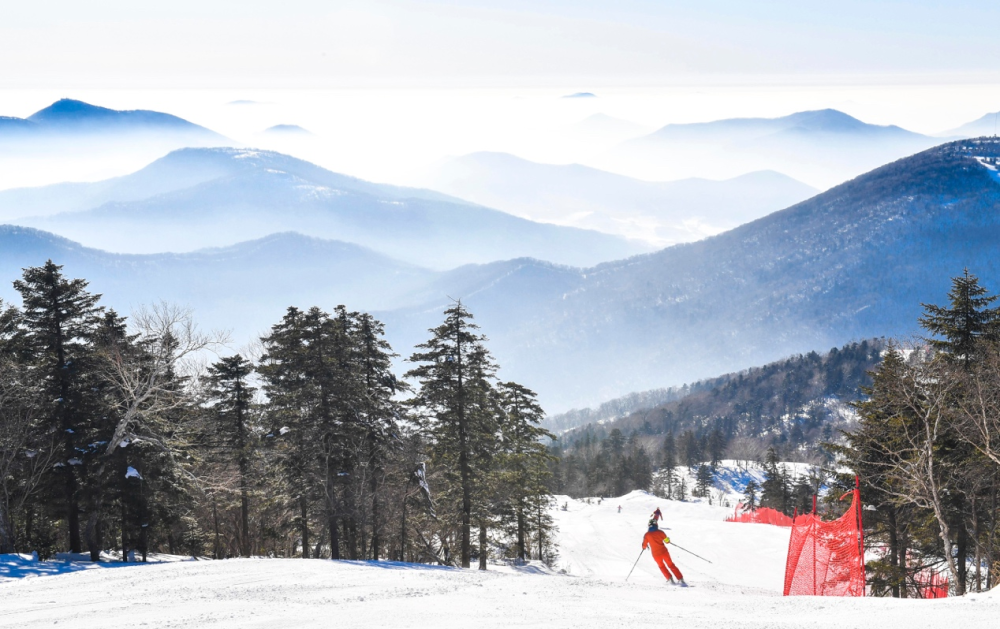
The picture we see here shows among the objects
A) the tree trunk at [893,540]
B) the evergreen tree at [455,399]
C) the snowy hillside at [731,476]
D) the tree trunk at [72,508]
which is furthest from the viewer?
the snowy hillside at [731,476]

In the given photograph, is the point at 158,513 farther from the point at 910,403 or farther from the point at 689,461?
the point at 689,461

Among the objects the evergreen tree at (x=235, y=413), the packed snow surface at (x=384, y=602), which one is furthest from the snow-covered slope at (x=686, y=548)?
the packed snow surface at (x=384, y=602)

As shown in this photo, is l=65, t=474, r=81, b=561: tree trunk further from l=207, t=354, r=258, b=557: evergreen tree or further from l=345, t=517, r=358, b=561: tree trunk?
l=345, t=517, r=358, b=561: tree trunk

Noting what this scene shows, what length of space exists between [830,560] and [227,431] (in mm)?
25477

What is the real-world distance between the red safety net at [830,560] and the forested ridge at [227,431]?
13.9 metres

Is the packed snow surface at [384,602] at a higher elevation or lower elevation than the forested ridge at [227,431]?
lower

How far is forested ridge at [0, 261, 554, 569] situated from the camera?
2673cm

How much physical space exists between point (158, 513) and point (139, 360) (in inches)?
238

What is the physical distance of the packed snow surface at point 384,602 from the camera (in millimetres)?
13281

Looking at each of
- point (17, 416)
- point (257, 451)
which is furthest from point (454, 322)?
point (17, 416)

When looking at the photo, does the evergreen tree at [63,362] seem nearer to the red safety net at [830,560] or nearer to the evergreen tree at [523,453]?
the evergreen tree at [523,453]

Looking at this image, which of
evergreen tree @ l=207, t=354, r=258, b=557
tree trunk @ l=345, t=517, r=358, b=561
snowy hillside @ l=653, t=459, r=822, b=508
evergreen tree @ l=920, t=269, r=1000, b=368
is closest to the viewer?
evergreen tree @ l=920, t=269, r=1000, b=368

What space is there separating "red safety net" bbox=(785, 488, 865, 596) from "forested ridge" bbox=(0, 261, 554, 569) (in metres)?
13.9

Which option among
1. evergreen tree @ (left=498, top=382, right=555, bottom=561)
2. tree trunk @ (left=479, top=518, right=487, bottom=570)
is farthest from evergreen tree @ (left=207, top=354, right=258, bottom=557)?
evergreen tree @ (left=498, top=382, right=555, bottom=561)
